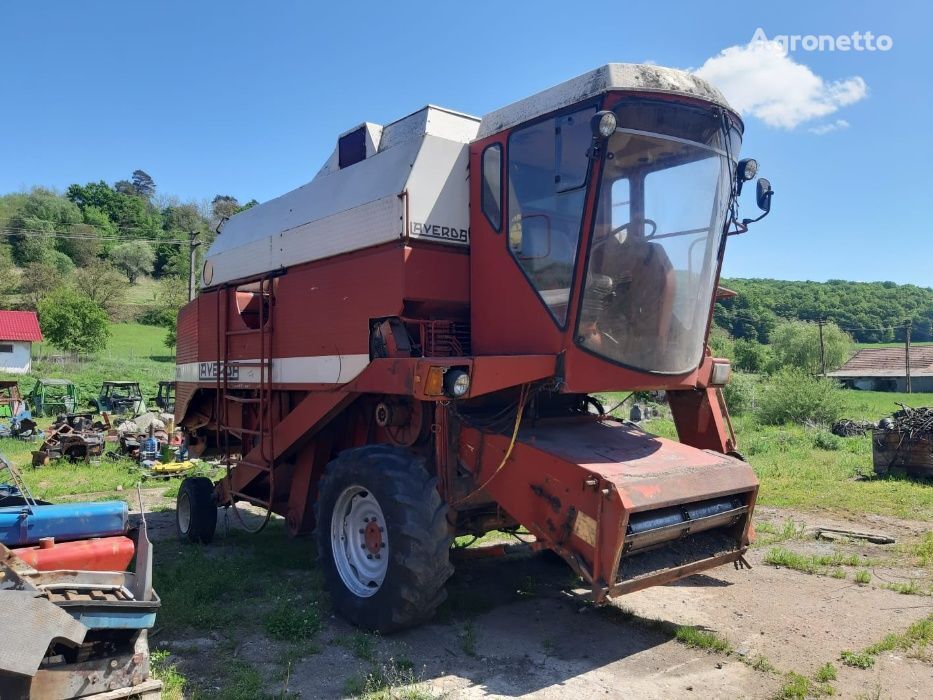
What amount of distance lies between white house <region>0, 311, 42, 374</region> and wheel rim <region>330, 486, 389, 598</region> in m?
40.3

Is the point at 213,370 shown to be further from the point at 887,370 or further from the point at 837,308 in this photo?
the point at 837,308

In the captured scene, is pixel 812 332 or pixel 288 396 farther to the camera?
pixel 812 332

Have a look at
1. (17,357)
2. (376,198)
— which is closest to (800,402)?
(376,198)

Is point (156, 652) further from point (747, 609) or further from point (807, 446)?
point (807, 446)

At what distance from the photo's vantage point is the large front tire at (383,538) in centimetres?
455

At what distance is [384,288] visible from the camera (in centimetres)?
Answer: 546

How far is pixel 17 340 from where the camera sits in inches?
1512

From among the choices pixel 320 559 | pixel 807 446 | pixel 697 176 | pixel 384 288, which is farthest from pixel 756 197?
pixel 807 446

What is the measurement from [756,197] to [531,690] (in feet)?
13.0

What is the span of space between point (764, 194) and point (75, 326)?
4193 cm

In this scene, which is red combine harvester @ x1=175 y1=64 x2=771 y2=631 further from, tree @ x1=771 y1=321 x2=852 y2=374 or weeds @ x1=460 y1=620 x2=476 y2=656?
tree @ x1=771 y1=321 x2=852 y2=374

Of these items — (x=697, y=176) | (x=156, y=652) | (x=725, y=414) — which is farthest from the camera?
Answer: (x=725, y=414)

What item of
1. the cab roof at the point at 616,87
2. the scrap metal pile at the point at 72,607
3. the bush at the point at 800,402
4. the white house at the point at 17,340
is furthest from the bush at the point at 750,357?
the scrap metal pile at the point at 72,607

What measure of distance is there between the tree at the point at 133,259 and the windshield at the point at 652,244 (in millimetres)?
84028
